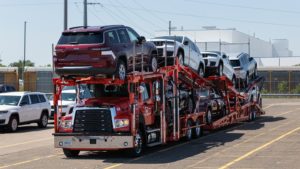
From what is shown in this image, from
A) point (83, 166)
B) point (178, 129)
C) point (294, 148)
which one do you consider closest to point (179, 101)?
point (178, 129)

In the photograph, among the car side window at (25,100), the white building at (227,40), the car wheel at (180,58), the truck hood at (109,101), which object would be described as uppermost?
the white building at (227,40)

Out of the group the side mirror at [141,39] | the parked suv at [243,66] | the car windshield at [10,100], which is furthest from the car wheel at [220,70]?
the side mirror at [141,39]

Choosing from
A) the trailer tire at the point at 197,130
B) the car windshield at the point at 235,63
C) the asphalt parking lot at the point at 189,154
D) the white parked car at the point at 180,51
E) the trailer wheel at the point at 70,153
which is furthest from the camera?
the car windshield at the point at 235,63

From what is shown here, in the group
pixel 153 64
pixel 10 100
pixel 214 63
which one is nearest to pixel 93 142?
pixel 153 64

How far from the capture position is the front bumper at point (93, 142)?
15172 mm

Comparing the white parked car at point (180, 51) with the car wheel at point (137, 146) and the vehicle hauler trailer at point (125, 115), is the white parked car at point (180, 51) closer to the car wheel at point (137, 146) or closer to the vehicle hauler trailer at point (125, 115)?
the vehicle hauler trailer at point (125, 115)

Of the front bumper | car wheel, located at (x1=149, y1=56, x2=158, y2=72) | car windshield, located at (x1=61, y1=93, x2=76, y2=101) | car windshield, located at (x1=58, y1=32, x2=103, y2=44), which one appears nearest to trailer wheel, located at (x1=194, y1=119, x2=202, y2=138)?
car wheel, located at (x1=149, y1=56, x2=158, y2=72)

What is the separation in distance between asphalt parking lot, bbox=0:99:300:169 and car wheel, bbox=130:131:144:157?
188 millimetres

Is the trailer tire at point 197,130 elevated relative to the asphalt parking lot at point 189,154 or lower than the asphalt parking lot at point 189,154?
elevated

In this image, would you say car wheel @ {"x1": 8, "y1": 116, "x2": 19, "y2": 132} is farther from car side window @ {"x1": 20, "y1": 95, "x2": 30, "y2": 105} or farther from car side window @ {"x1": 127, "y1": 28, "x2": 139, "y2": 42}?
car side window @ {"x1": 127, "y1": 28, "x2": 139, "y2": 42}

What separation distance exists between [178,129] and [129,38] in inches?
143

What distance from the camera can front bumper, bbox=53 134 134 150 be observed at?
15.2 metres

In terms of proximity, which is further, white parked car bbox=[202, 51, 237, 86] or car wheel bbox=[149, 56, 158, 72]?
white parked car bbox=[202, 51, 237, 86]

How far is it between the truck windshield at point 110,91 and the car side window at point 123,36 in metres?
1.21
